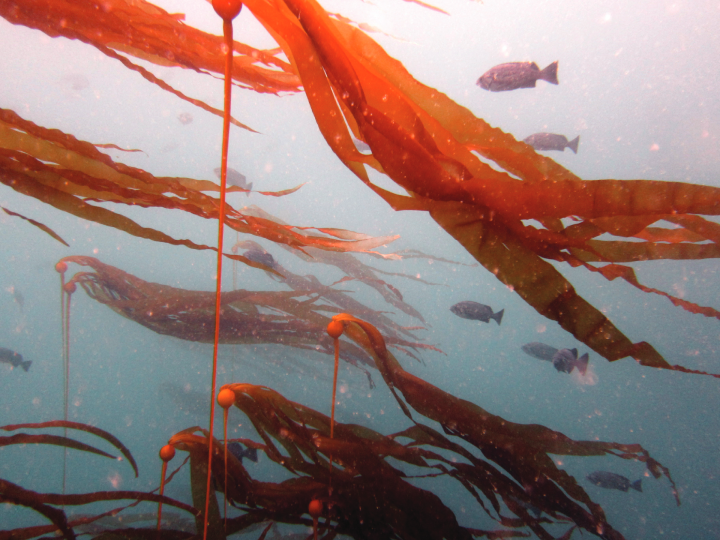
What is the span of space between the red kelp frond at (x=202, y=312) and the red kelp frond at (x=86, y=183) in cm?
151

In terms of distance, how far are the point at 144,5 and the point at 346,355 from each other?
2.38 m

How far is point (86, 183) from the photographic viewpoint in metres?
0.98

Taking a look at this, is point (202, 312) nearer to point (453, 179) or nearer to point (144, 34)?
point (144, 34)

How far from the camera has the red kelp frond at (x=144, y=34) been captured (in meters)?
0.96

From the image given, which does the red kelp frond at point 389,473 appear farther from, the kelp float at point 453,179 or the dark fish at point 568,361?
the dark fish at point 568,361

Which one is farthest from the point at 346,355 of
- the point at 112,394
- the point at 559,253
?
the point at 112,394

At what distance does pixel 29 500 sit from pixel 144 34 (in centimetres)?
146

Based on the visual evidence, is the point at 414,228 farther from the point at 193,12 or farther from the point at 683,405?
the point at 683,405

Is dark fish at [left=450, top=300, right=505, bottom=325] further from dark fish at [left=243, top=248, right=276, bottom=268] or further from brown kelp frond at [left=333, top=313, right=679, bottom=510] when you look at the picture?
brown kelp frond at [left=333, top=313, right=679, bottom=510]

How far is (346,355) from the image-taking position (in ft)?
9.30

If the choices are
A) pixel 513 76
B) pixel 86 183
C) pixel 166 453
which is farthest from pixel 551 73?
pixel 166 453

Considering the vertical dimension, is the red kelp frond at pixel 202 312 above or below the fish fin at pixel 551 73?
below

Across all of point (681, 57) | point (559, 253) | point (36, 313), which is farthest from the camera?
point (36, 313)

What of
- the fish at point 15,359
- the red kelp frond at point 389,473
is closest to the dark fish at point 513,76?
the red kelp frond at point 389,473
